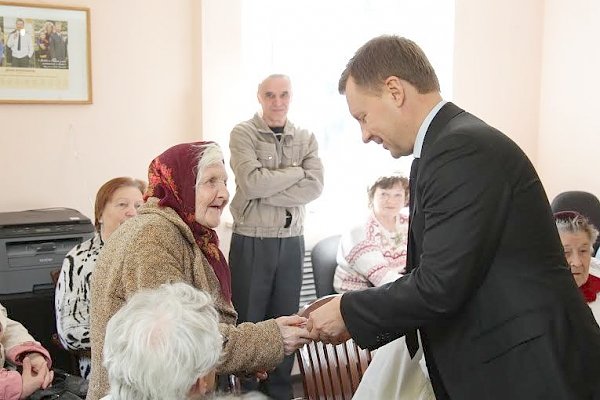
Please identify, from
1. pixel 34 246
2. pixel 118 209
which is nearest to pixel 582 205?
pixel 118 209

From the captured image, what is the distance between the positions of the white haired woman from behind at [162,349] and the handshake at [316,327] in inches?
15.1

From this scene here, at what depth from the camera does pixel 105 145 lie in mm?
3717

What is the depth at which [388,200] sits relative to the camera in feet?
12.5

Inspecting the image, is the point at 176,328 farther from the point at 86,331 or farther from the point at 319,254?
the point at 319,254

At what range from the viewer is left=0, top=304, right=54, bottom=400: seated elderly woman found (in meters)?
2.26

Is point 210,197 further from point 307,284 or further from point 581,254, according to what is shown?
point 307,284

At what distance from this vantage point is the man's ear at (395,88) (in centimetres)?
160

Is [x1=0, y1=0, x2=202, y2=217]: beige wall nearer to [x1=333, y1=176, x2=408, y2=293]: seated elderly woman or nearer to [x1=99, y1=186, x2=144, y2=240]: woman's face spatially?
[x1=99, y1=186, x2=144, y2=240]: woman's face

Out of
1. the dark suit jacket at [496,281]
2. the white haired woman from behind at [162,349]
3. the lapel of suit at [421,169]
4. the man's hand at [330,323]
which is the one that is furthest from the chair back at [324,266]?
the white haired woman from behind at [162,349]

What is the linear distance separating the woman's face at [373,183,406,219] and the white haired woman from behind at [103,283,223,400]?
2.47 m

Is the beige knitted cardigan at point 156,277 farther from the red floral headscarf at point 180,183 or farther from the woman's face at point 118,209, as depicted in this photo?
the woman's face at point 118,209

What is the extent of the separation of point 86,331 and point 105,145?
4.56 feet

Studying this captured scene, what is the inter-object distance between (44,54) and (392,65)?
249cm

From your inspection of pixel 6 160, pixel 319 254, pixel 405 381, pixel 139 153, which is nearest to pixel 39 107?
pixel 6 160
